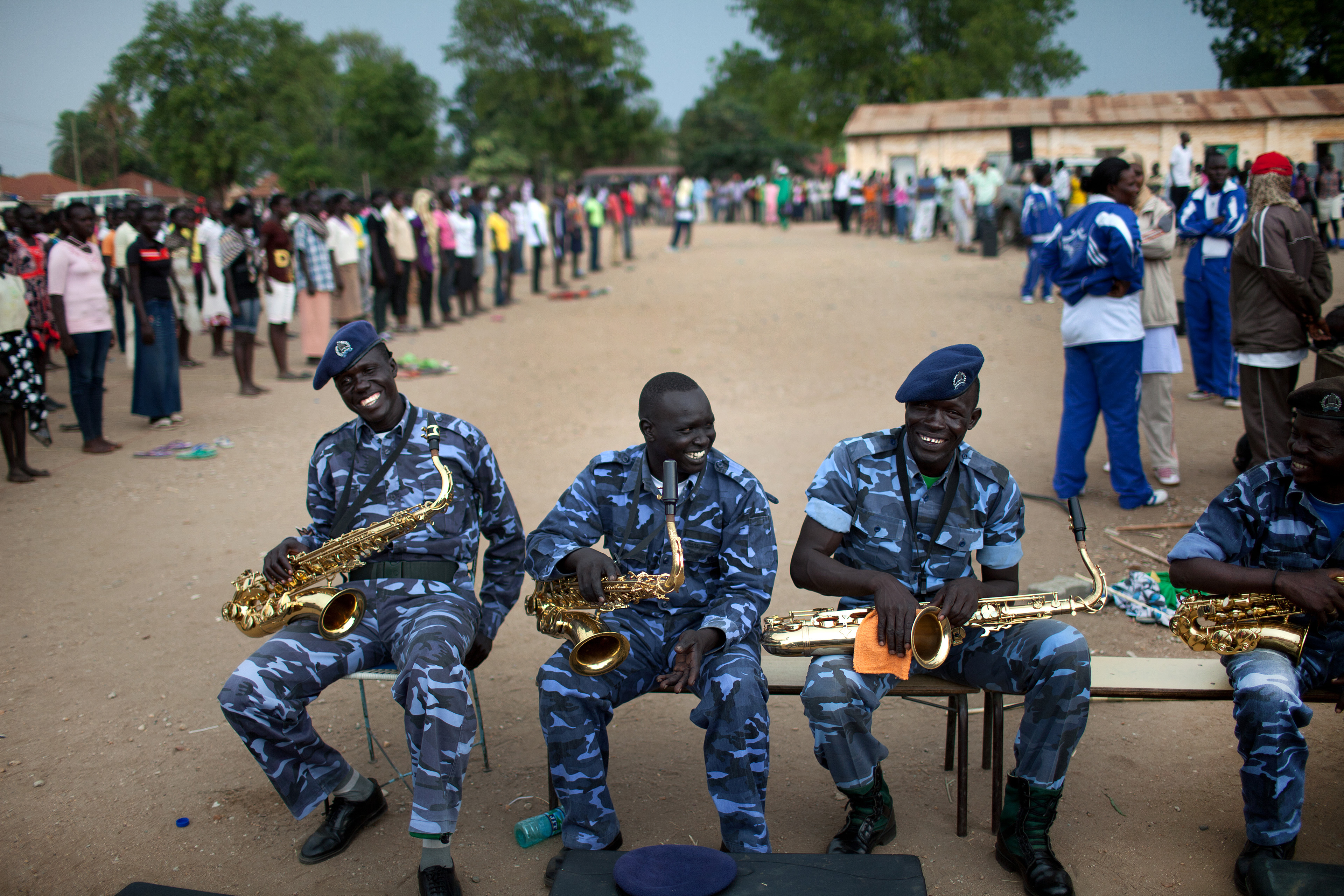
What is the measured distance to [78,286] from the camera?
26.7 ft

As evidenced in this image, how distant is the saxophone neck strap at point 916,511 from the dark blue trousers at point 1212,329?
261 inches

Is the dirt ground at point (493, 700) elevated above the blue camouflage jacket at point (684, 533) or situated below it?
below

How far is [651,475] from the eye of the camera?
3.69 metres

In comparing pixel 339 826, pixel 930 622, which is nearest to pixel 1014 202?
pixel 930 622

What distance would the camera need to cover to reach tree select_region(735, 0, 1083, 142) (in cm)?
4128

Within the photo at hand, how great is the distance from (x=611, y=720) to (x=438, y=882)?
31.6 inches

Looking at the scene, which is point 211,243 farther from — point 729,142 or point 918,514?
point 729,142

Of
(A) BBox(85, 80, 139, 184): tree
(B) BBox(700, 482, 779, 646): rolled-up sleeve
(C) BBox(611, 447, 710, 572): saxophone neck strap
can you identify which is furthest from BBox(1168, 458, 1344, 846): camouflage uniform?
(A) BBox(85, 80, 139, 184): tree

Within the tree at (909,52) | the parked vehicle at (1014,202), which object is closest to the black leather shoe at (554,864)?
the parked vehicle at (1014,202)

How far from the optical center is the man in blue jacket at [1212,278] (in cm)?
866

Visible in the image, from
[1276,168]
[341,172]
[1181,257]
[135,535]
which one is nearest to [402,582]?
[135,535]

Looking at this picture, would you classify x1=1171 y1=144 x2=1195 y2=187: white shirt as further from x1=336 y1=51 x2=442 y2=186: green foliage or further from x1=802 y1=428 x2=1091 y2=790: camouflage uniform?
x1=336 y1=51 x2=442 y2=186: green foliage

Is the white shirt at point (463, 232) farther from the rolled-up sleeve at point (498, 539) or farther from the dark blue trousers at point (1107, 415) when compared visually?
the rolled-up sleeve at point (498, 539)

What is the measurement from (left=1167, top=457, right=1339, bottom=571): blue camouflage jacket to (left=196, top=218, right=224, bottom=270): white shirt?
1121 centimetres
